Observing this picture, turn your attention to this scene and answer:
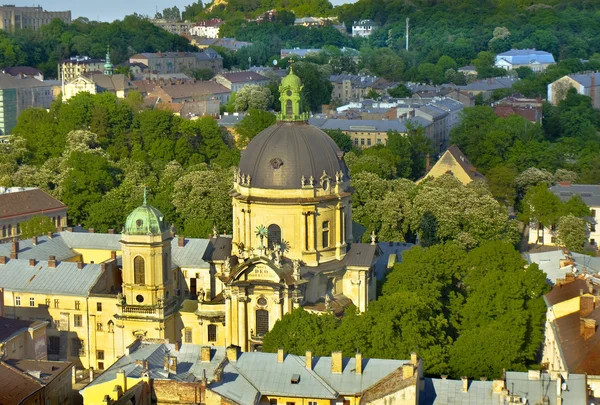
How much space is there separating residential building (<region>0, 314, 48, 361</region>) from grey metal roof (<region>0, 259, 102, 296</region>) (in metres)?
6.55

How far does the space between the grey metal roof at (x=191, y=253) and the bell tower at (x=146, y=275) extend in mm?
6672

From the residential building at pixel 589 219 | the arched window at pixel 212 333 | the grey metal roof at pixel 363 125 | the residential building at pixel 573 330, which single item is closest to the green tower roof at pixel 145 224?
the arched window at pixel 212 333

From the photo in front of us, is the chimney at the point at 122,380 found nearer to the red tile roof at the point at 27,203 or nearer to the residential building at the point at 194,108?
the red tile roof at the point at 27,203

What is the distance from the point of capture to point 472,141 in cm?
14200

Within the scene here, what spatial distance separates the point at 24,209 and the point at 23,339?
40214mm

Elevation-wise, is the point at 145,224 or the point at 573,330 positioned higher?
the point at 145,224

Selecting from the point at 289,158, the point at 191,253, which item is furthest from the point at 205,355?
the point at 191,253

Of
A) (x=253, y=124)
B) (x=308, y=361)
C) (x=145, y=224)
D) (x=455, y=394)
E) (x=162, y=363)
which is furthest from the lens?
(x=253, y=124)

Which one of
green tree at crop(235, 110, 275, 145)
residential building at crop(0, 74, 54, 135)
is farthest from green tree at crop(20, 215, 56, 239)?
residential building at crop(0, 74, 54, 135)

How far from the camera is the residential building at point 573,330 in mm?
57934

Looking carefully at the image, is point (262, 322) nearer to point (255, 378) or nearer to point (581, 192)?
point (255, 378)

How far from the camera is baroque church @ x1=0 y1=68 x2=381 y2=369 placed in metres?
71.8

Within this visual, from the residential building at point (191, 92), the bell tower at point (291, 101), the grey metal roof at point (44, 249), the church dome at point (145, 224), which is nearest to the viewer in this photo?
the church dome at point (145, 224)

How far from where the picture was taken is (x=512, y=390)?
5519cm
